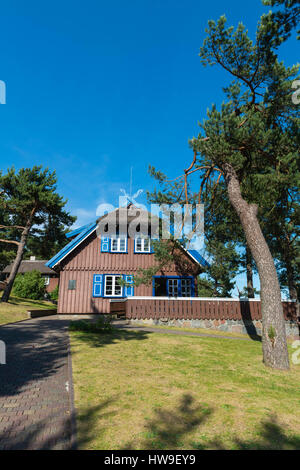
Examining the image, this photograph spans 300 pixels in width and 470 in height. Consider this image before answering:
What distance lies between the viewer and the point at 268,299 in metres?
8.12

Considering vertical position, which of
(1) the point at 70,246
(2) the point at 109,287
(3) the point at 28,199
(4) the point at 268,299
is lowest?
(4) the point at 268,299

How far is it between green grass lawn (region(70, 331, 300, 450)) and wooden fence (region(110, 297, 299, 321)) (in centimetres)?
614

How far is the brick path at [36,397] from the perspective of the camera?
11.7ft

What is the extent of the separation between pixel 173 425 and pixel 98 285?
1550 cm

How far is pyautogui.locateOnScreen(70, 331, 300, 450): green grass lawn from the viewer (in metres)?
3.56

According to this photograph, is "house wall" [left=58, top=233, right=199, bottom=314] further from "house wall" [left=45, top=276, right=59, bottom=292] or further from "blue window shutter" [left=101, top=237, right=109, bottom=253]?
"house wall" [left=45, top=276, right=59, bottom=292]

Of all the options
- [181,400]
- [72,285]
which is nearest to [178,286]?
[72,285]

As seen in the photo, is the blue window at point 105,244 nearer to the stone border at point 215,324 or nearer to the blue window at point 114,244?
the blue window at point 114,244

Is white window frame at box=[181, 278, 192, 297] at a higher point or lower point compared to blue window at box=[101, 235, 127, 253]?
lower

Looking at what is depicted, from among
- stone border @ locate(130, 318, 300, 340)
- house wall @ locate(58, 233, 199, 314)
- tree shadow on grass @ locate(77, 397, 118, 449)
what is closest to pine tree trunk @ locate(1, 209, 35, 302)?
house wall @ locate(58, 233, 199, 314)

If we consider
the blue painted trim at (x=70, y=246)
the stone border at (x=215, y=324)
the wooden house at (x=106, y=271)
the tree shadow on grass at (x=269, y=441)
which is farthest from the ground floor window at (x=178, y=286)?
the tree shadow on grass at (x=269, y=441)

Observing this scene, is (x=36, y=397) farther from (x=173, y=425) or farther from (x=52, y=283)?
(x=52, y=283)
